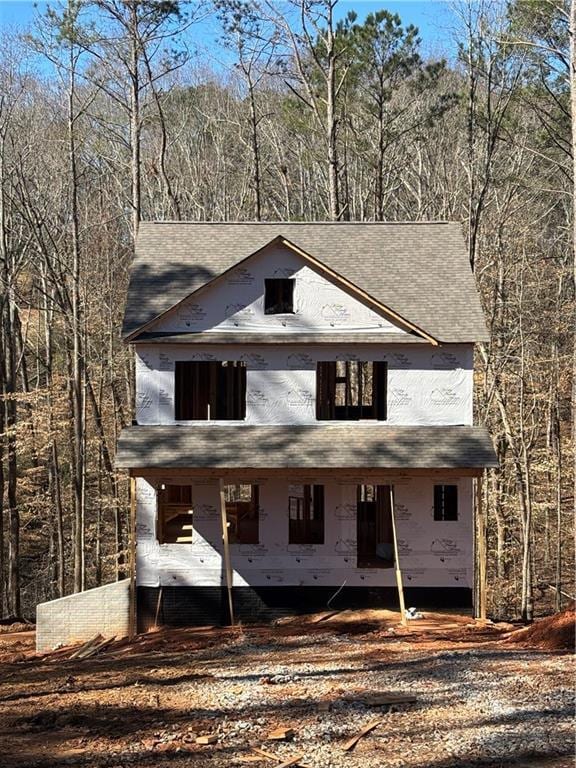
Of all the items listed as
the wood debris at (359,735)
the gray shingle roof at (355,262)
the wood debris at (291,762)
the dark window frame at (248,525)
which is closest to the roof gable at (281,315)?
the gray shingle roof at (355,262)

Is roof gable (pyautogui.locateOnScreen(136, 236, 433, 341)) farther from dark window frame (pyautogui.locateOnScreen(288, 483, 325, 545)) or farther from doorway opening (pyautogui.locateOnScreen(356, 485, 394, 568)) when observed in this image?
doorway opening (pyautogui.locateOnScreen(356, 485, 394, 568))

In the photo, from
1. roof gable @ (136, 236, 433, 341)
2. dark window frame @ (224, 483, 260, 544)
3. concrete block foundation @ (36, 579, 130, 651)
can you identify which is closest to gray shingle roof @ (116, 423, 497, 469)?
dark window frame @ (224, 483, 260, 544)

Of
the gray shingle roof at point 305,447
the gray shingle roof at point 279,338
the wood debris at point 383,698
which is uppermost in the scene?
the gray shingle roof at point 279,338

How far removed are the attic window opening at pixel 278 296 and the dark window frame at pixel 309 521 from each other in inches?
143

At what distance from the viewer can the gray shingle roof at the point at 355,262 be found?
18.2 meters

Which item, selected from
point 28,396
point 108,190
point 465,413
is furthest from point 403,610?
point 108,190

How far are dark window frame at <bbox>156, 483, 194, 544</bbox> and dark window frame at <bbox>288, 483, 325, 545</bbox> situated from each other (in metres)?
2.04

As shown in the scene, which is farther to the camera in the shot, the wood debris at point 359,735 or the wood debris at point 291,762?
the wood debris at point 359,735

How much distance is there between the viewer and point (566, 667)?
456 inches

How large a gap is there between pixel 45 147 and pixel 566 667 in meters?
28.2

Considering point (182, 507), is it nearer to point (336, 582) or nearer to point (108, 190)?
point (336, 582)

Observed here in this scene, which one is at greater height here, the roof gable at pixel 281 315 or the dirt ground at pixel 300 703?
the roof gable at pixel 281 315

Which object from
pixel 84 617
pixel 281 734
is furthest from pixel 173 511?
pixel 281 734

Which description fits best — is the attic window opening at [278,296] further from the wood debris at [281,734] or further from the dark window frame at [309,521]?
the wood debris at [281,734]
